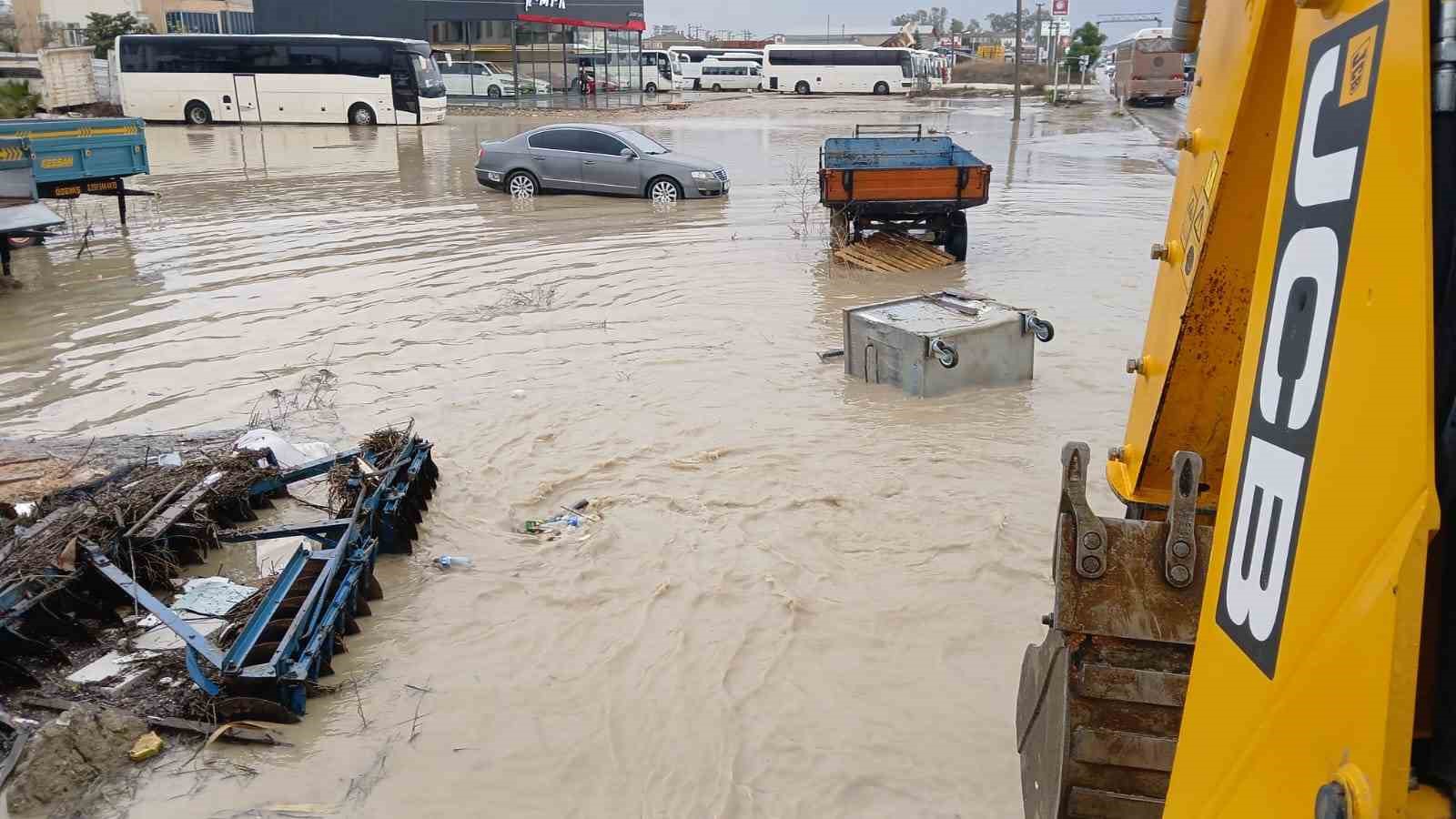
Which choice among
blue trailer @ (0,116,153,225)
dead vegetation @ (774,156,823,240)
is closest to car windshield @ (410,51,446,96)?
dead vegetation @ (774,156,823,240)

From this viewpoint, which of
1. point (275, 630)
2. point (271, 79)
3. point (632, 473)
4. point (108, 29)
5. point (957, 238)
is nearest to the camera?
point (275, 630)

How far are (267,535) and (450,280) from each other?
791 cm

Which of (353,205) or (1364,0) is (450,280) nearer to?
(353,205)

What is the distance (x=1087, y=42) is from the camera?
78.5m

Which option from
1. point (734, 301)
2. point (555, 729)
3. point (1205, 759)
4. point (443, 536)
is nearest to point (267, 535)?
point (443, 536)

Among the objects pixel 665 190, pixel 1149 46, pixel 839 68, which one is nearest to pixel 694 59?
pixel 839 68

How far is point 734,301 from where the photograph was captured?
1209 cm

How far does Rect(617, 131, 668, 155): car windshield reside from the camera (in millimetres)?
19922

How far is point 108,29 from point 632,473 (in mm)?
58056

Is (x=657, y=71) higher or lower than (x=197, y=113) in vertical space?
higher

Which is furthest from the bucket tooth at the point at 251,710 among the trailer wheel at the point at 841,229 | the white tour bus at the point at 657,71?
the white tour bus at the point at 657,71

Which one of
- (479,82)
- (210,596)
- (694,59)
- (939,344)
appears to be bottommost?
(210,596)

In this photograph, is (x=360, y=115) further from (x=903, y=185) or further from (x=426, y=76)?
(x=903, y=185)

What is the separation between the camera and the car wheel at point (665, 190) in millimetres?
19578
